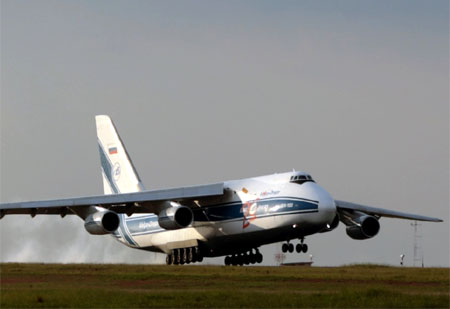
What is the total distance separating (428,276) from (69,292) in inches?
472

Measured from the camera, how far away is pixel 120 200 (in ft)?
130

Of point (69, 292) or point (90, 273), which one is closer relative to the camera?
point (69, 292)

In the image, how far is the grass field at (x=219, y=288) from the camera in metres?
19.8

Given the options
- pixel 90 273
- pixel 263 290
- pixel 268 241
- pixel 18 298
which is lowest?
pixel 18 298

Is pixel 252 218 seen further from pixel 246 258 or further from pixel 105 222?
pixel 105 222

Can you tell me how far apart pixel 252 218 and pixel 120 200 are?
5.61 m

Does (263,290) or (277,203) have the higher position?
(277,203)

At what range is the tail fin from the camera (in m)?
48.9

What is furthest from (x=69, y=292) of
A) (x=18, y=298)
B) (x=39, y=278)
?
(x=39, y=278)

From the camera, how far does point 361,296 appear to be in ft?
68.1

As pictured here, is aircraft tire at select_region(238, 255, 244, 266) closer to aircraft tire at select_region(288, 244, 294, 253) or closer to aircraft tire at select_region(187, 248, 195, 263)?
aircraft tire at select_region(187, 248, 195, 263)

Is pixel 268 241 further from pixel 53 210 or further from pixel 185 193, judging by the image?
pixel 53 210

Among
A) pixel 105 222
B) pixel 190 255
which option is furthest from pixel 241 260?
pixel 105 222

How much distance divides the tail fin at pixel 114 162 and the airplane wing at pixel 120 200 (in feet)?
24.9
